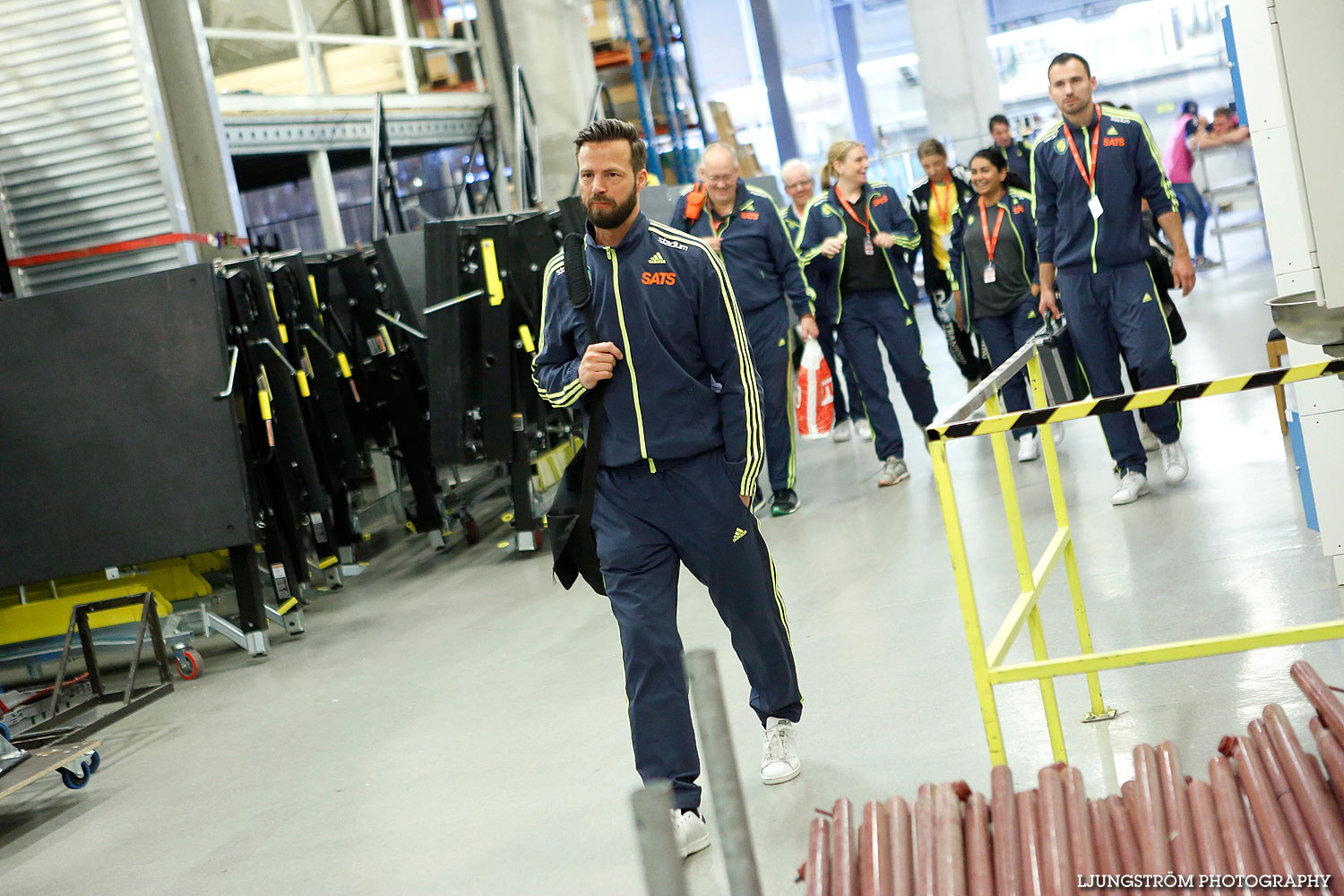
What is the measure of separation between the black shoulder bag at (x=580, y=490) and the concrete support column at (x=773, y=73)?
64.4 ft

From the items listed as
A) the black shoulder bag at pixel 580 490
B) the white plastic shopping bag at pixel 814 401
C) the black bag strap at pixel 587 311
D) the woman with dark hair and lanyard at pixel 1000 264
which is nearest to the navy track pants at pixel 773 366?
the white plastic shopping bag at pixel 814 401

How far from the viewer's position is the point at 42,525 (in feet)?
21.6

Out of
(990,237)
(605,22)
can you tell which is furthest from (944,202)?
(605,22)

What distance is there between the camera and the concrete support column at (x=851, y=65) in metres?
24.4

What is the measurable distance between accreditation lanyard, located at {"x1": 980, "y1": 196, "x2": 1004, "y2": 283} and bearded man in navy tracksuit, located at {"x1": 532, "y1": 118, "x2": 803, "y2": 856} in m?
4.34

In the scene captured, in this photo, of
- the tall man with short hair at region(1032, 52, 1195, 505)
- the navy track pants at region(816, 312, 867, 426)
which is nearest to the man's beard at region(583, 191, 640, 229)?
the tall man with short hair at region(1032, 52, 1195, 505)

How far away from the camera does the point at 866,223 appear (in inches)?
310

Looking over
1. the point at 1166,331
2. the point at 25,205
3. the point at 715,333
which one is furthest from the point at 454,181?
the point at 715,333

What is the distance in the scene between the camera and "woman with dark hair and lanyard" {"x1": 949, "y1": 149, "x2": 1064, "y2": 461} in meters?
7.39

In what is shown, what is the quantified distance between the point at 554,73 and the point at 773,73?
9.65 m

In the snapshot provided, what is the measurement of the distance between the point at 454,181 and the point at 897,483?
356 inches

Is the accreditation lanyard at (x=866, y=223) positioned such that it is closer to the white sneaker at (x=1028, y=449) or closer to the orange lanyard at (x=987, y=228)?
the orange lanyard at (x=987, y=228)

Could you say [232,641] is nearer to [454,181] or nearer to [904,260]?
[904,260]

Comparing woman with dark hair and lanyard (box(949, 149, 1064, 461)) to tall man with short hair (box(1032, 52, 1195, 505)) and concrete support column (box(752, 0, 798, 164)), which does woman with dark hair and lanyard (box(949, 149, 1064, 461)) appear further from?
concrete support column (box(752, 0, 798, 164))
